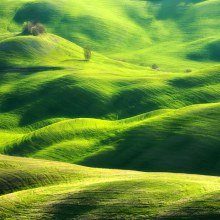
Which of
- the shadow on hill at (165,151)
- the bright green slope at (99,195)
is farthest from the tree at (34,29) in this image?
the bright green slope at (99,195)

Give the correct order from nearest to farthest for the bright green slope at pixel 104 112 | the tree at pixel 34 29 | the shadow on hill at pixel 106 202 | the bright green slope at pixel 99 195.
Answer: the bright green slope at pixel 99 195 → the shadow on hill at pixel 106 202 → the bright green slope at pixel 104 112 → the tree at pixel 34 29

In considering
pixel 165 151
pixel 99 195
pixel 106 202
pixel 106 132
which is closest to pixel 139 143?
pixel 165 151

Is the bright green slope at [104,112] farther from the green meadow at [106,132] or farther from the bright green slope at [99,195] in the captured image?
the bright green slope at [99,195]

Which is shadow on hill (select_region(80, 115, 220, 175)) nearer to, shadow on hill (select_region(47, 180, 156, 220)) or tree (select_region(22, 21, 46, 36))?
shadow on hill (select_region(47, 180, 156, 220))

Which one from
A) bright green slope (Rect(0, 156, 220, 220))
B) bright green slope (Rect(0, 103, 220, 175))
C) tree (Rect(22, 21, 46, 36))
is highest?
tree (Rect(22, 21, 46, 36))

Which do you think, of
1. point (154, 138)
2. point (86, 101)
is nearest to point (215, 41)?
point (86, 101)

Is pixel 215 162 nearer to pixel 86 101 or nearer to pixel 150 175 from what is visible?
pixel 150 175

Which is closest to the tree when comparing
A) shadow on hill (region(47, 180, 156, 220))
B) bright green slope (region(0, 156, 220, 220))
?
bright green slope (region(0, 156, 220, 220))
